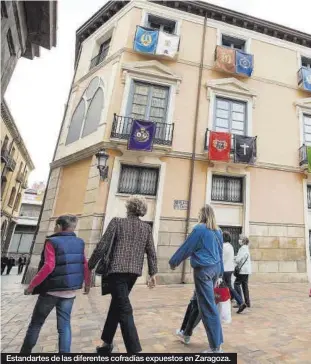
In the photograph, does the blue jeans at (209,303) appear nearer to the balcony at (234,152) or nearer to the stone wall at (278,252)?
the stone wall at (278,252)

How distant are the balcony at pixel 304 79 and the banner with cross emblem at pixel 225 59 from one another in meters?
3.93

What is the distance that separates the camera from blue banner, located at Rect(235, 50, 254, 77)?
12.8 meters

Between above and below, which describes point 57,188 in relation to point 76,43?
below

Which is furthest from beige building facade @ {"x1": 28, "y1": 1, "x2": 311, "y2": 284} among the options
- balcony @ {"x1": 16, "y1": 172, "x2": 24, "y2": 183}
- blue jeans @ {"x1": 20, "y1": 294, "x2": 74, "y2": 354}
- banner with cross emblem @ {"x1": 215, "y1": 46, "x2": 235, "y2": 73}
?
balcony @ {"x1": 16, "y1": 172, "x2": 24, "y2": 183}

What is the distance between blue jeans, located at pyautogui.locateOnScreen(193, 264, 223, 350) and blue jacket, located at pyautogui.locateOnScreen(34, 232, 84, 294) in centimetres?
143

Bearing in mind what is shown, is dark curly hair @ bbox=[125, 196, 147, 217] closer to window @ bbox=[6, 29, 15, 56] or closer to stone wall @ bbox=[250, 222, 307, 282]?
window @ bbox=[6, 29, 15, 56]

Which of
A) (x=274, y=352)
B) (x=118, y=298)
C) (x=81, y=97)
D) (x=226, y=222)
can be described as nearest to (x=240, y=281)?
(x=274, y=352)

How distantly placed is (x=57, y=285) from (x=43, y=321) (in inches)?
17.6

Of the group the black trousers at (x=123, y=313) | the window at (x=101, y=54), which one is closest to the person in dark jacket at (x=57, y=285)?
the black trousers at (x=123, y=313)

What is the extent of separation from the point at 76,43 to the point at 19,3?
13471 mm

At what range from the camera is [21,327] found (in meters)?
4.29

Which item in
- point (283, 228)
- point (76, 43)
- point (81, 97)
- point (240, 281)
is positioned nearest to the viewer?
point (240, 281)

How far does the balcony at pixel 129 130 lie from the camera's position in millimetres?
10634

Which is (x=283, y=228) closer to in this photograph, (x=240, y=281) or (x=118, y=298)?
(x=240, y=281)
